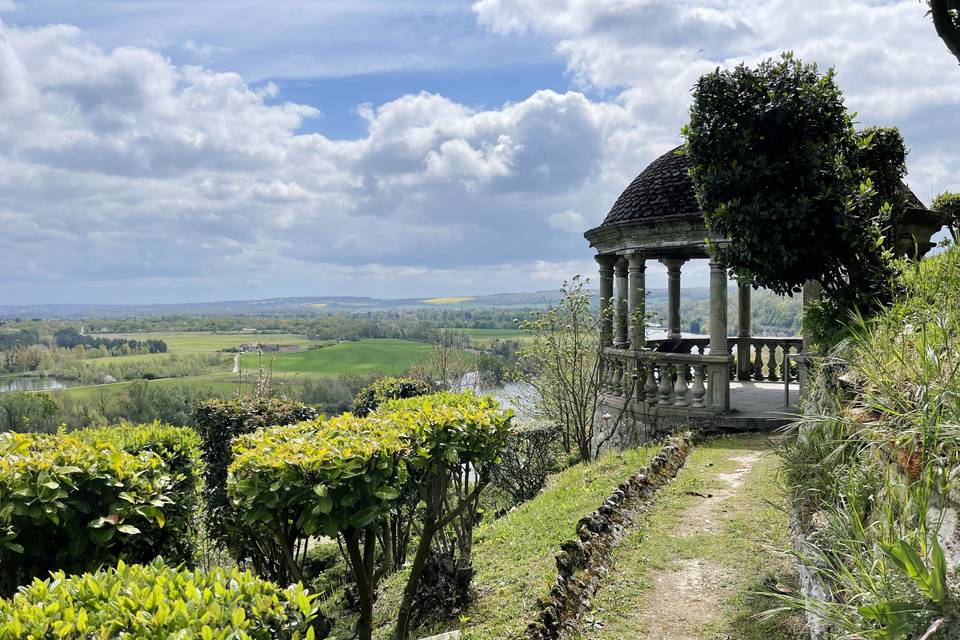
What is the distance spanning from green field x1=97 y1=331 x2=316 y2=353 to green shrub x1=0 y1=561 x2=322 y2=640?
103m

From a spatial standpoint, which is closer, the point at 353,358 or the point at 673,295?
the point at 673,295

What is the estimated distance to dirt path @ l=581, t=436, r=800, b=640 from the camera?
5.20 metres

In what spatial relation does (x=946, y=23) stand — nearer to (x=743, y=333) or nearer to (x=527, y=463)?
(x=527, y=463)

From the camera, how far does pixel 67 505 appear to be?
504cm

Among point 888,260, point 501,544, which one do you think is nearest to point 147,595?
point 501,544

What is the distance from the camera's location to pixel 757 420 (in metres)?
12.4

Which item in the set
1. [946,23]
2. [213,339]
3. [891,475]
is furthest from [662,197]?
[213,339]

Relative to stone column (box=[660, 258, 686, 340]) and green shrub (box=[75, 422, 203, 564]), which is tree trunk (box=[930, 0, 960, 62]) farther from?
stone column (box=[660, 258, 686, 340])

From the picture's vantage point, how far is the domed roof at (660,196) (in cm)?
1327

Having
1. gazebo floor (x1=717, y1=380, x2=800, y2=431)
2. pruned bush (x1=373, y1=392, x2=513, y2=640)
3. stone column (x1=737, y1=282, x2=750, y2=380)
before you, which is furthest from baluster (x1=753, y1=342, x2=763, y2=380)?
pruned bush (x1=373, y1=392, x2=513, y2=640)

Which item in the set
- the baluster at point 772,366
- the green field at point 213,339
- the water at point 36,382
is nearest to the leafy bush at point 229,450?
the baluster at point 772,366

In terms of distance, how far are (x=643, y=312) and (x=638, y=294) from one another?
1.41 feet

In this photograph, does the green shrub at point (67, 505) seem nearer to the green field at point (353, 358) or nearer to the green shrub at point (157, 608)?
the green shrub at point (157, 608)

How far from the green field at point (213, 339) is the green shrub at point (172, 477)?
96748mm
